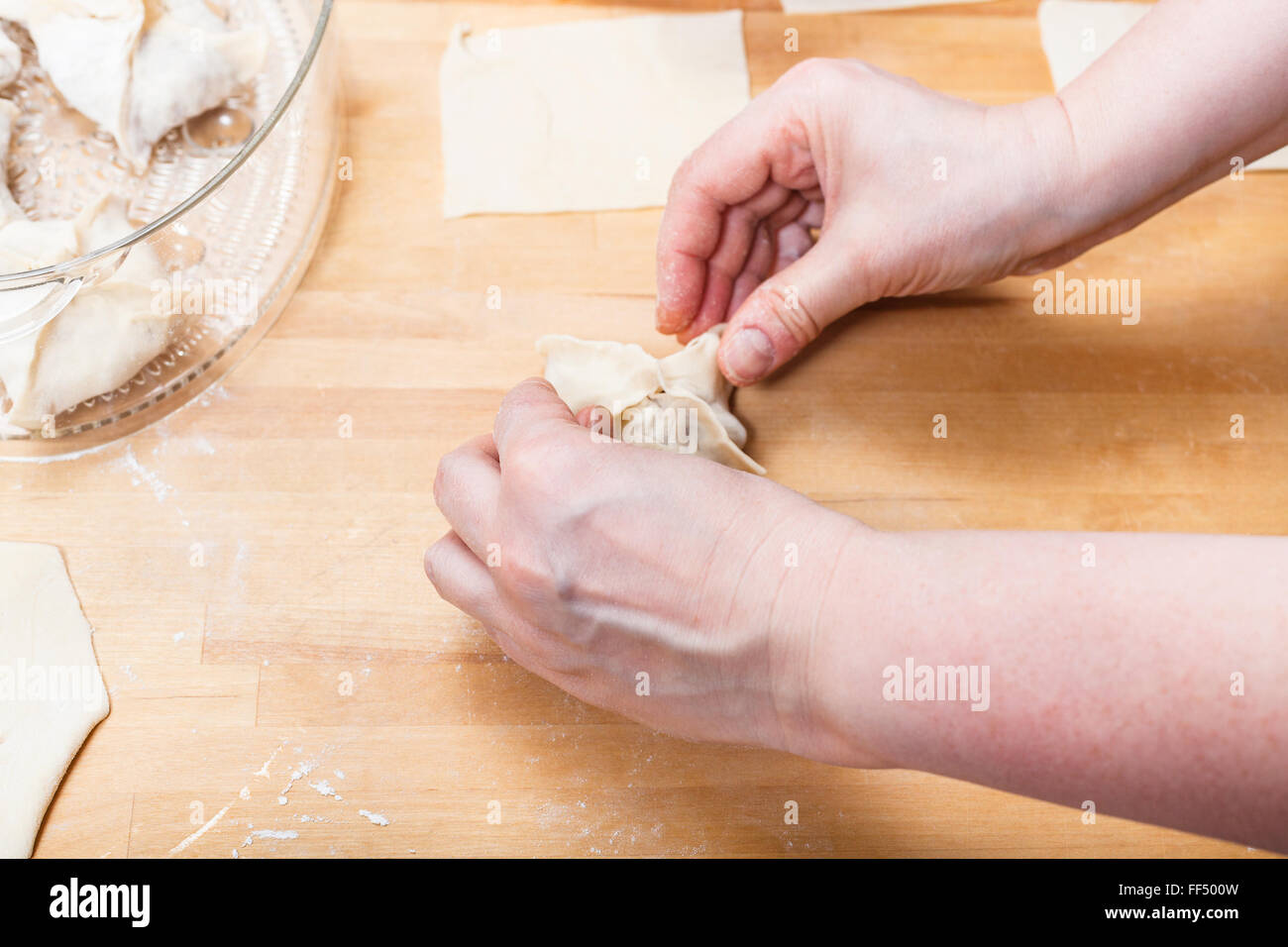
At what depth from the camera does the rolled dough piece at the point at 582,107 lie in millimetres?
1222

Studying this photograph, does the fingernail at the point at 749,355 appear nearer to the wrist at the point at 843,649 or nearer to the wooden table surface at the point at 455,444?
the wooden table surface at the point at 455,444

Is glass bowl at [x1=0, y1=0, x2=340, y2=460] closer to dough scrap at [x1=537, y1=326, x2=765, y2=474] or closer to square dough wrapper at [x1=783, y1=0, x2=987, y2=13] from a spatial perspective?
dough scrap at [x1=537, y1=326, x2=765, y2=474]

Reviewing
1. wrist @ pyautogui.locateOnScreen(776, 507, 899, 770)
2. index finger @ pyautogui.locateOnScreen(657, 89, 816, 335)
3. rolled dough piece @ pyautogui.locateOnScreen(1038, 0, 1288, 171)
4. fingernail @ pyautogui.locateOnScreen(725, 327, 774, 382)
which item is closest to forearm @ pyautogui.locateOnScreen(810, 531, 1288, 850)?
wrist @ pyautogui.locateOnScreen(776, 507, 899, 770)

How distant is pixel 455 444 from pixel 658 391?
24 centimetres

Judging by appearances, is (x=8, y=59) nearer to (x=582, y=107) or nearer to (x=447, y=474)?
(x=582, y=107)

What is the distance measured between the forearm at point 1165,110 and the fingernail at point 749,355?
12.1 inches

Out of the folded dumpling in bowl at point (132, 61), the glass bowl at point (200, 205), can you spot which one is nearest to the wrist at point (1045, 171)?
the glass bowl at point (200, 205)

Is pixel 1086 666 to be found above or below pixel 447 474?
below

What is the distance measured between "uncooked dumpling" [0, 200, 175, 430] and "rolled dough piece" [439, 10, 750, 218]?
1.18 feet

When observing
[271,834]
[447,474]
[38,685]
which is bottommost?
[271,834]

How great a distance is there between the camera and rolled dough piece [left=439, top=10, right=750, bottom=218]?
48.1 inches

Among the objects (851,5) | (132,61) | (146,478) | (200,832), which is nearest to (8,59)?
(132,61)

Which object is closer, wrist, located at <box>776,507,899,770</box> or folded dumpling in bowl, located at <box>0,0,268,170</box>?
wrist, located at <box>776,507,899,770</box>

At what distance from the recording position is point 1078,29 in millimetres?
1361
